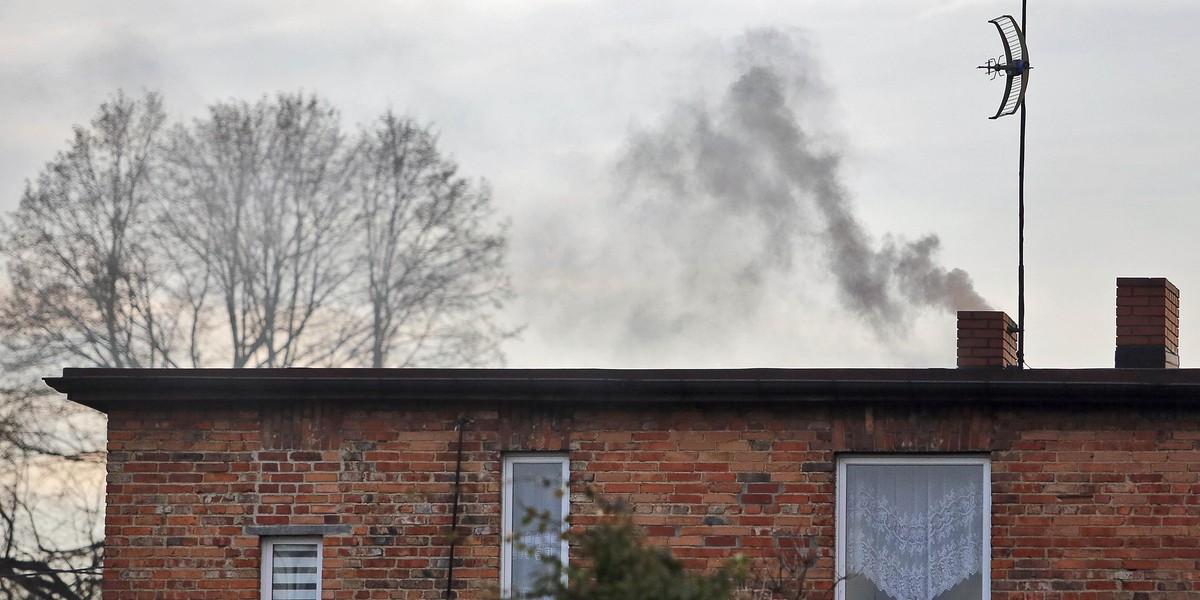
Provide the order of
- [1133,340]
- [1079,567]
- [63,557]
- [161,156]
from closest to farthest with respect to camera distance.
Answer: [1079,567], [1133,340], [63,557], [161,156]

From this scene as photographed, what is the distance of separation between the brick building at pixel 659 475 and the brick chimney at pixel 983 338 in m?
0.86

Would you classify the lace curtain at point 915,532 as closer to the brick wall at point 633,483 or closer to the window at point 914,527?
the window at point 914,527

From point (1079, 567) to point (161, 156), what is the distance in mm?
23471

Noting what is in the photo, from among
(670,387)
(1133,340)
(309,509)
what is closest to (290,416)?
(309,509)

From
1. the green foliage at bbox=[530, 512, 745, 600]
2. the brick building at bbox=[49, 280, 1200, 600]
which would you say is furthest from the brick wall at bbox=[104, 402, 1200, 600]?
the green foliage at bbox=[530, 512, 745, 600]

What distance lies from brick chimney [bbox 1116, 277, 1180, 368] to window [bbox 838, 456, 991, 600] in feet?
6.40

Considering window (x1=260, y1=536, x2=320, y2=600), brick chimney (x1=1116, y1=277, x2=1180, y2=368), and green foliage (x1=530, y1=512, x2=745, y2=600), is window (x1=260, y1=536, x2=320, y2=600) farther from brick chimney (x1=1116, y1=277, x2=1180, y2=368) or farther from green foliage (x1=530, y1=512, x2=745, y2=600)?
brick chimney (x1=1116, y1=277, x2=1180, y2=368)

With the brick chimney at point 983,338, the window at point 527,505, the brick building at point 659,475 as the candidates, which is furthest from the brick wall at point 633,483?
the brick chimney at point 983,338

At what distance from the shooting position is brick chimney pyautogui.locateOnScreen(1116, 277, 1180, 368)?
39.5 feet

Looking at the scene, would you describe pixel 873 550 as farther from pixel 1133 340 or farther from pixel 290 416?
pixel 290 416

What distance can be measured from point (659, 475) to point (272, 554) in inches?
118

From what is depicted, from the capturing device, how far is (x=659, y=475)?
A: 11234 mm

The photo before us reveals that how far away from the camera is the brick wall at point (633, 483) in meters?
10.8

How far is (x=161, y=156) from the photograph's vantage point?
30.2 meters
